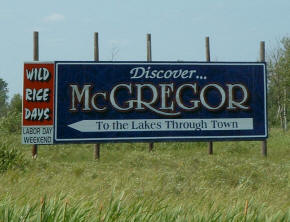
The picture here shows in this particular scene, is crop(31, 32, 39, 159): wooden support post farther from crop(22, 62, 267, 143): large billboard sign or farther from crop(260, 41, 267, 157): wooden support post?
crop(260, 41, 267, 157): wooden support post

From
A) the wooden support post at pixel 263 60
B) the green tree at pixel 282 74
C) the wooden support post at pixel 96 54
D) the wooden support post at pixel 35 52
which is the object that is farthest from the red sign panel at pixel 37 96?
the green tree at pixel 282 74

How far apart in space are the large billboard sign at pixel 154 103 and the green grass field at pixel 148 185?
3.27ft

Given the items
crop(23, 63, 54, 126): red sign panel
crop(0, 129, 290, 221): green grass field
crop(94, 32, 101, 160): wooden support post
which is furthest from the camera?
crop(94, 32, 101, 160): wooden support post

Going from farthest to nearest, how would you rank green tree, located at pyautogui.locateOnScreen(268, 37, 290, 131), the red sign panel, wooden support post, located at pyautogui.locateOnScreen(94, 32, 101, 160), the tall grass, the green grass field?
green tree, located at pyautogui.locateOnScreen(268, 37, 290, 131) → wooden support post, located at pyautogui.locateOnScreen(94, 32, 101, 160) → the red sign panel → the green grass field → the tall grass

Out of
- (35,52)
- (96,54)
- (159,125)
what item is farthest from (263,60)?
(35,52)

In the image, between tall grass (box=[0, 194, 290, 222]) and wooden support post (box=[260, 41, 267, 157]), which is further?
wooden support post (box=[260, 41, 267, 157])

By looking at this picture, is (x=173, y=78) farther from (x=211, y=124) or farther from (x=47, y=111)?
(x=47, y=111)

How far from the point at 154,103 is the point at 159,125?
2.59 feet

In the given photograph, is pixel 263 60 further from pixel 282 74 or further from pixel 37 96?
pixel 282 74

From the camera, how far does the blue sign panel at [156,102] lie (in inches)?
604

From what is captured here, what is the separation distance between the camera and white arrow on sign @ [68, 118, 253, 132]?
15.4 m

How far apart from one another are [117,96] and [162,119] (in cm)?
176

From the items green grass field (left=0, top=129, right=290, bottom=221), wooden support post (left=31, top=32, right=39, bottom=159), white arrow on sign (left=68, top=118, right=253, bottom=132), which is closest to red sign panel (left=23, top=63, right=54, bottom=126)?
wooden support post (left=31, top=32, right=39, bottom=159)

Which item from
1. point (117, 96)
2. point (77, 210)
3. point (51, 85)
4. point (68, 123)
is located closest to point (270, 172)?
point (117, 96)
